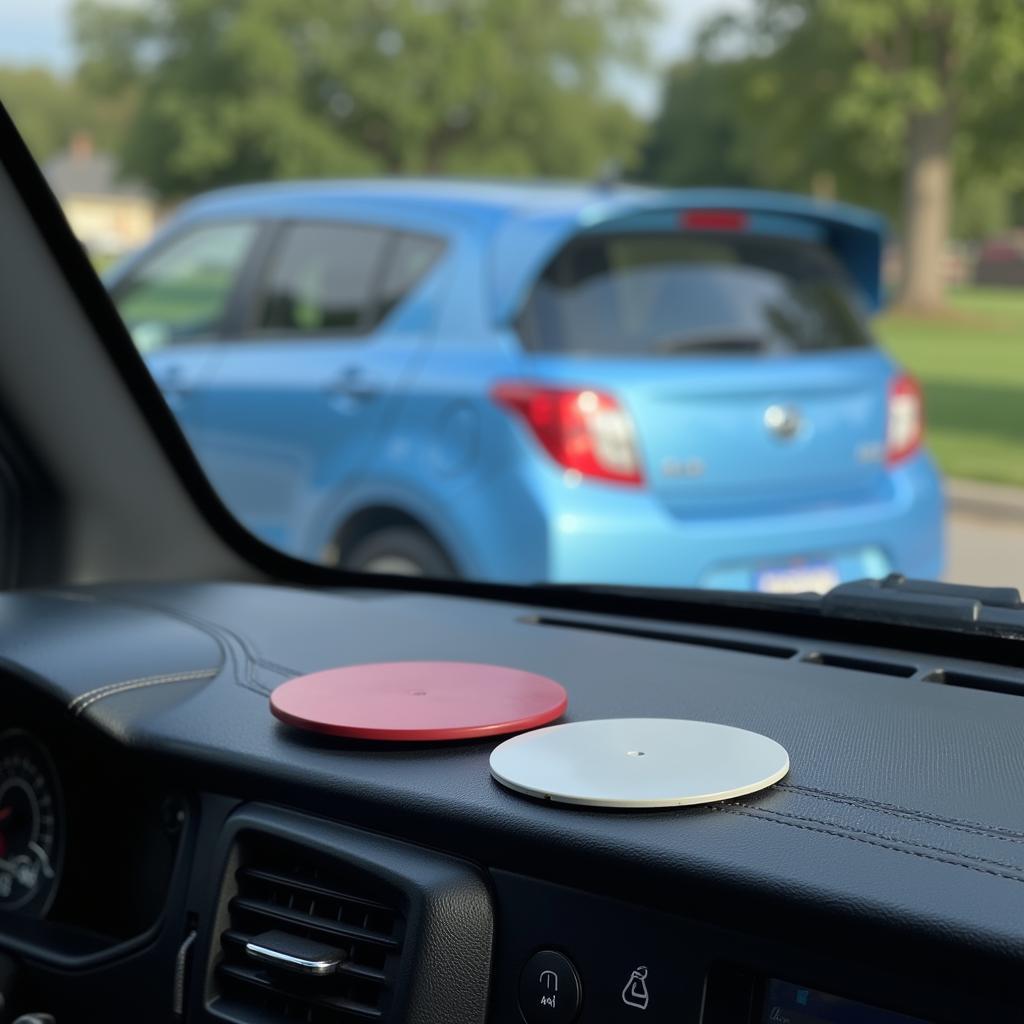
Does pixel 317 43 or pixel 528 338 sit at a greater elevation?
pixel 317 43

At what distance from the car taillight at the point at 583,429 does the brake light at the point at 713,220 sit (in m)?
0.77

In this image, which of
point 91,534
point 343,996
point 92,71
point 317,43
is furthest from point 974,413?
point 92,71

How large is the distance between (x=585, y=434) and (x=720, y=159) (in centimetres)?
7003

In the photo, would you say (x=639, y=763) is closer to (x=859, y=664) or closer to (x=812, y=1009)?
(x=812, y=1009)

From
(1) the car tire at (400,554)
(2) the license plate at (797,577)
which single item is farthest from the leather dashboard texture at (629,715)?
(1) the car tire at (400,554)

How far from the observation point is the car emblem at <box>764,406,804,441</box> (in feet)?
14.6

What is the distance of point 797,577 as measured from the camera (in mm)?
4031

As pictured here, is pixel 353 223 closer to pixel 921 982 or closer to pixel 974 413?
pixel 921 982

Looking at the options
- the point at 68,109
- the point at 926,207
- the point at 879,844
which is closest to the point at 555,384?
the point at 879,844

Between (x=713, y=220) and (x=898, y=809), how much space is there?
11.6 feet

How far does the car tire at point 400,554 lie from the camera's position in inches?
178

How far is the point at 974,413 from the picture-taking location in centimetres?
1402

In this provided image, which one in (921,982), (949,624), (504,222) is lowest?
(921,982)

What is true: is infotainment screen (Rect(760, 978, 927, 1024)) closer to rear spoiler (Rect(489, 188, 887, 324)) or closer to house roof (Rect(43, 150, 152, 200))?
rear spoiler (Rect(489, 188, 887, 324))
